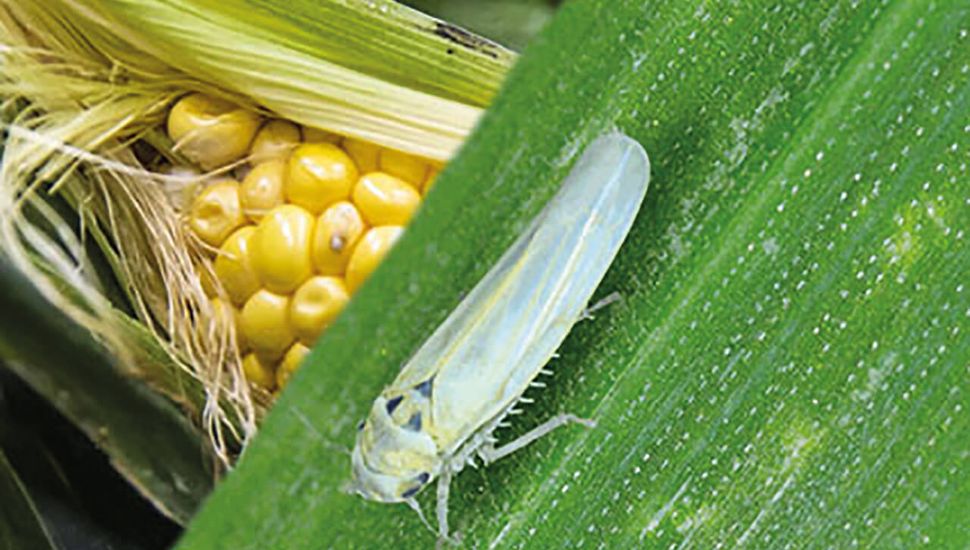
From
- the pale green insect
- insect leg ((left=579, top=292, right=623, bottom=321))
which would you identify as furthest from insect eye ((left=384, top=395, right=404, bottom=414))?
insect leg ((left=579, top=292, right=623, bottom=321))

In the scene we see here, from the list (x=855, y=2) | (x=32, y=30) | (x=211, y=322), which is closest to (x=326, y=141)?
(x=211, y=322)

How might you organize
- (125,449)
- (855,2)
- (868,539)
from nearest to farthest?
(855,2) → (868,539) → (125,449)

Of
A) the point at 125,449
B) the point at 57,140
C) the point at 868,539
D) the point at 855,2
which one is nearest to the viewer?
the point at 855,2

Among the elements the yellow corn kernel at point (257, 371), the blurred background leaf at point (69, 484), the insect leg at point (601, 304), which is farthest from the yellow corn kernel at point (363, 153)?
the blurred background leaf at point (69, 484)

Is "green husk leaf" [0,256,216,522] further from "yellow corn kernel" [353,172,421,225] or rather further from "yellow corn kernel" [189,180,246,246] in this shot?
"yellow corn kernel" [353,172,421,225]

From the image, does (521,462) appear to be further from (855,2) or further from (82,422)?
(82,422)

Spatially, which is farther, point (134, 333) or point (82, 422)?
point (82, 422)
